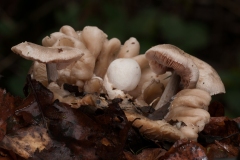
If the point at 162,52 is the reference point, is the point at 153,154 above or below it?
below

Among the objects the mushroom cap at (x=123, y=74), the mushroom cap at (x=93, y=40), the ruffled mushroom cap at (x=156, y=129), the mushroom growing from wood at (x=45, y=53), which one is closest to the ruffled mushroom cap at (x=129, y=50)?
the mushroom cap at (x=93, y=40)

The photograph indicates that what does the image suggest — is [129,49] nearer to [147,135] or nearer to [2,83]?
[147,135]

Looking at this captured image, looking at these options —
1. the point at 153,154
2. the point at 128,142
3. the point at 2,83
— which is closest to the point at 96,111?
the point at 128,142

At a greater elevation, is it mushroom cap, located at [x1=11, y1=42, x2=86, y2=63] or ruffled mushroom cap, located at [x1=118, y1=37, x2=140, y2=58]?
mushroom cap, located at [x1=11, y1=42, x2=86, y2=63]

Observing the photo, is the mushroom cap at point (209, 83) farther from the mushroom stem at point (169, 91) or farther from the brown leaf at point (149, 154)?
the brown leaf at point (149, 154)

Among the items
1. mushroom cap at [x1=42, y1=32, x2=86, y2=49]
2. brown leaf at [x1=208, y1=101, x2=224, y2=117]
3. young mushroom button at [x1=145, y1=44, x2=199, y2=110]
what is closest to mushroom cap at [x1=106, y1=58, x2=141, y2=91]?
young mushroom button at [x1=145, y1=44, x2=199, y2=110]

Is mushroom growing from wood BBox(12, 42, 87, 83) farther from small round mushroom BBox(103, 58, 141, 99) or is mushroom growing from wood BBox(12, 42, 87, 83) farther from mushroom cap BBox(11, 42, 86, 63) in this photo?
small round mushroom BBox(103, 58, 141, 99)
